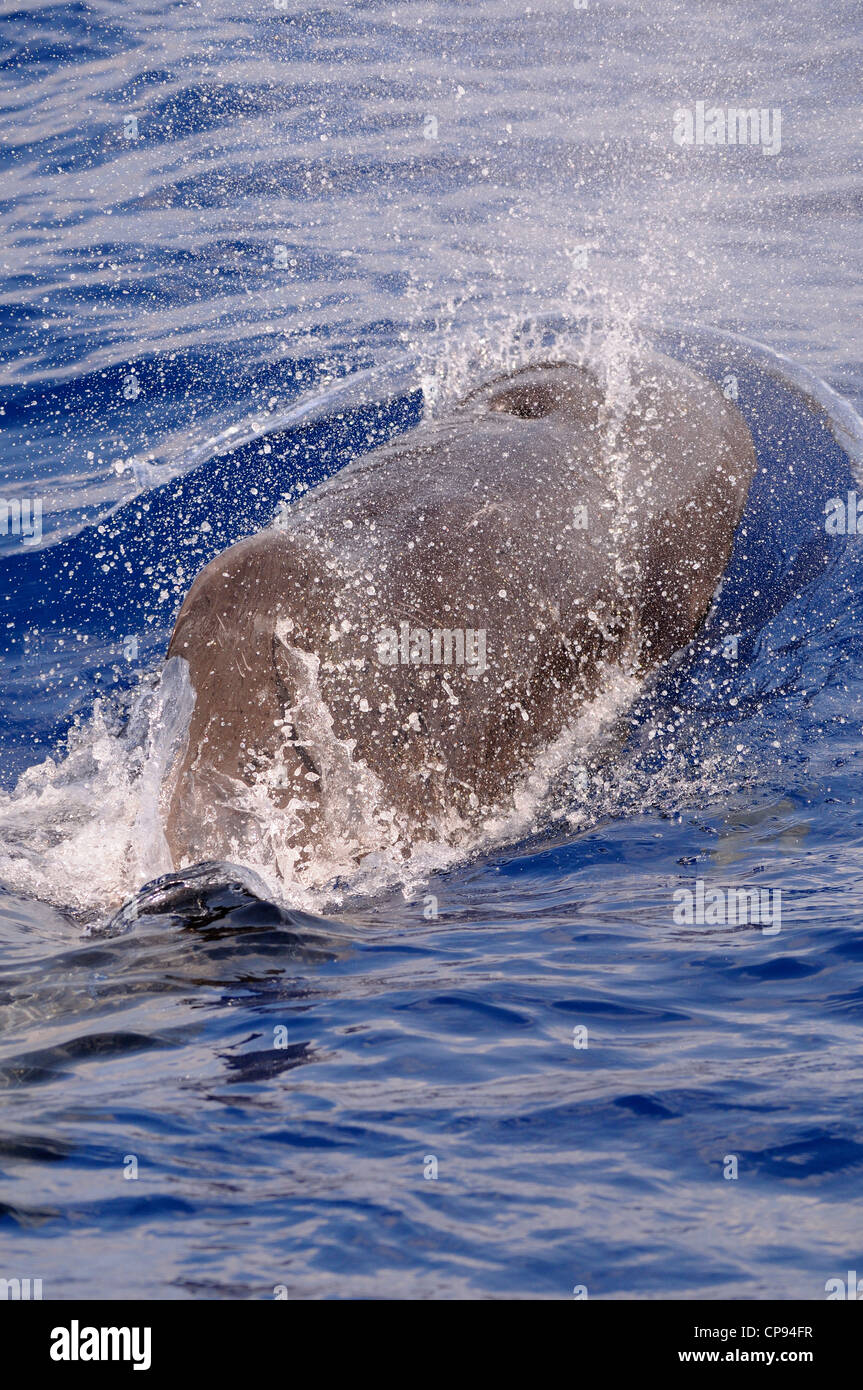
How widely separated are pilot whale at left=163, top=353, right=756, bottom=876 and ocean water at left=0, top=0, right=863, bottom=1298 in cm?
26

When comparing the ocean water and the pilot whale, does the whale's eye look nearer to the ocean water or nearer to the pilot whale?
the pilot whale

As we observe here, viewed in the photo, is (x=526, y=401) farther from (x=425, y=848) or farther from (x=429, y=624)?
(x=425, y=848)

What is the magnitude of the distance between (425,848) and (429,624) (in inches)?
38.1

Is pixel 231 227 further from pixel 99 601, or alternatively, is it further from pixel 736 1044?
pixel 736 1044

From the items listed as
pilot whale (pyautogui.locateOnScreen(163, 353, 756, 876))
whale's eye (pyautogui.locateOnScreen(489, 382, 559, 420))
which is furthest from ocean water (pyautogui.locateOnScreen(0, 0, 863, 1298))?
whale's eye (pyautogui.locateOnScreen(489, 382, 559, 420))

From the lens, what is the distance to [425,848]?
6066mm

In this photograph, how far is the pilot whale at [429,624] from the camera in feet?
19.0

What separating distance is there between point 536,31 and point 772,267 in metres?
8.40

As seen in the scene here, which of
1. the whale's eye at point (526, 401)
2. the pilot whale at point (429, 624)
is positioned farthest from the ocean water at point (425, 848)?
the whale's eye at point (526, 401)

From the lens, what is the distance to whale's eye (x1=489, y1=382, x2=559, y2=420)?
7.64 meters

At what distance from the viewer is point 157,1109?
398 cm
